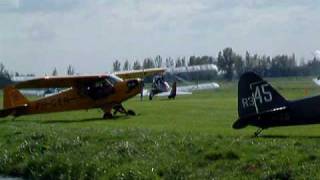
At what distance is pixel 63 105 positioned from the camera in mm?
34312

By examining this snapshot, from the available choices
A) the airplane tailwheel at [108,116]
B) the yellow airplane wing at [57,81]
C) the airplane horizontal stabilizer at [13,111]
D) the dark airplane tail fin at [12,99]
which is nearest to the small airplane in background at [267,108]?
the airplane tailwheel at [108,116]

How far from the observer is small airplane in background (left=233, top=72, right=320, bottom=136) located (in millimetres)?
19031

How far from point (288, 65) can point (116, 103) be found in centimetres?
12510

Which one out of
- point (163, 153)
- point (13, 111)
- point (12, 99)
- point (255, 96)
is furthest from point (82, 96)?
point (163, 153)

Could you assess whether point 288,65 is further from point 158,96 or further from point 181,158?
point 181,158

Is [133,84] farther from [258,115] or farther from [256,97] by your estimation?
[258,115]

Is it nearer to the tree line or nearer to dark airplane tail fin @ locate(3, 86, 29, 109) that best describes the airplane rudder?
dark airplane tail fin @ locate(3, 86, 29, 109)

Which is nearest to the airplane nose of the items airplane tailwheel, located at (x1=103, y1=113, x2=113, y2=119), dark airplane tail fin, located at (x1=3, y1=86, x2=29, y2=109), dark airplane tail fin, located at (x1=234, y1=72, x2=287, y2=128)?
airplane tailwheel, located at (x1=103, y1=113, x2=113, y2=119)

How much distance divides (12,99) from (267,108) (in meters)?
18.6

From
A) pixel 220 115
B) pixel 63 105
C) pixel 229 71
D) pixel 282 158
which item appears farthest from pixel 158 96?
pixel 229 71

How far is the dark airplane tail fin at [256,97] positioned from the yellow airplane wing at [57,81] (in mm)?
14348

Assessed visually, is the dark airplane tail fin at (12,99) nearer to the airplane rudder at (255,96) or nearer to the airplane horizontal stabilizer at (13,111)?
the airplane horizontal stabilizer at (13,111)

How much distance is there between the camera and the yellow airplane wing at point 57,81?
106ft

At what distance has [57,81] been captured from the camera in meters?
33.4
